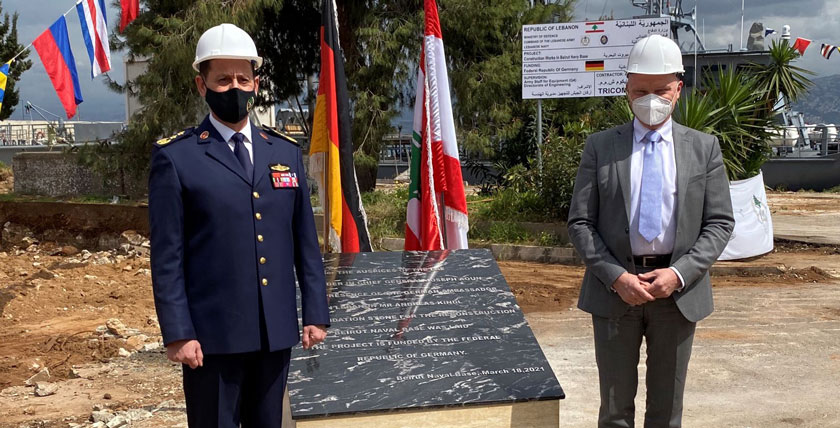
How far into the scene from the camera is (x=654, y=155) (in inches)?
127

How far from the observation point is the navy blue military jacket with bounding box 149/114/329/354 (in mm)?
2590

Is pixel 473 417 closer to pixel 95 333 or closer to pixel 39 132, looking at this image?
pixel 95 333

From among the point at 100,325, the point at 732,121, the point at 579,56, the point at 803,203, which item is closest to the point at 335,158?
the point at 100,325

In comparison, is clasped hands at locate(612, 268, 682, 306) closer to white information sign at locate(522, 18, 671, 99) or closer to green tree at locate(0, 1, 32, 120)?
white information sign at locate(522, 18, 671, 99)

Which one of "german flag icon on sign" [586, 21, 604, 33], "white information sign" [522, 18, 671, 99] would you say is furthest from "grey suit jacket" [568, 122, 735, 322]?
"german flag icon on sign" [586, 21, 604, 33]

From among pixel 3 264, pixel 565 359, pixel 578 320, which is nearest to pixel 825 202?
pixel 578 320

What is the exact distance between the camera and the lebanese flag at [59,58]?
936 centimetres

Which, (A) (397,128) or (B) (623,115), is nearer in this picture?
(B) (623,115)

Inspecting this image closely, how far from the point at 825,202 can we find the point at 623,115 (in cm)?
1068

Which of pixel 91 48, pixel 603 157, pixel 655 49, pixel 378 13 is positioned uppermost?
pixel 378 13

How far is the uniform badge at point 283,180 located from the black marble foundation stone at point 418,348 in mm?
898

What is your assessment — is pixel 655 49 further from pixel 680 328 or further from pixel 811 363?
pixel 811 363

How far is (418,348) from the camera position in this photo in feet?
11.9

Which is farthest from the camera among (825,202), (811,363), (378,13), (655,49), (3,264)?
(825,202)
